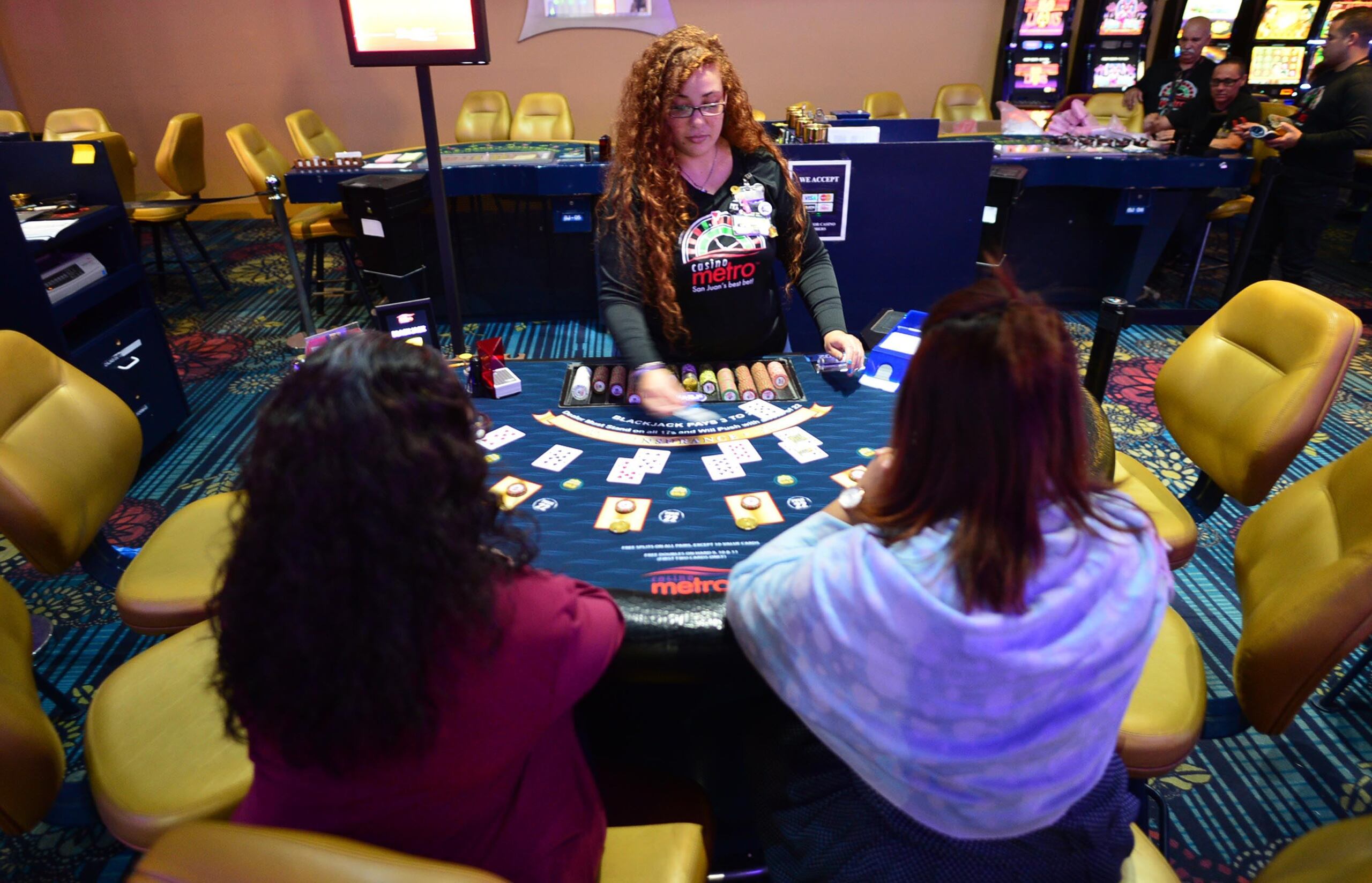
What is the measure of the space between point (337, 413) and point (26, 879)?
174cm

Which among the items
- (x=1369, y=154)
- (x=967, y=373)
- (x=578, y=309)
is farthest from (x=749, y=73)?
(x=967, y=373)

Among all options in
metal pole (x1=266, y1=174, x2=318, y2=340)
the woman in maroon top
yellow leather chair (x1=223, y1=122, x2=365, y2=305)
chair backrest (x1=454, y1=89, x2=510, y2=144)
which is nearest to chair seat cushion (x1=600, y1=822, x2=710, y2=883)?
the woman in maroon top

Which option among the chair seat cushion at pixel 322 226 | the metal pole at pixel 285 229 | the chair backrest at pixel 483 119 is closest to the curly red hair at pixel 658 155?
the metal pole at pixel 285 229

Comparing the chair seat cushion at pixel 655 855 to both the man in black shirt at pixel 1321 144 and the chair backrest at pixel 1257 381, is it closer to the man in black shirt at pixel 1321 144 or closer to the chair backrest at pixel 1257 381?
the chair backrest at pixel 1257 381

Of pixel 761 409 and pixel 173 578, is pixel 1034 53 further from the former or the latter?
pixel 173 578

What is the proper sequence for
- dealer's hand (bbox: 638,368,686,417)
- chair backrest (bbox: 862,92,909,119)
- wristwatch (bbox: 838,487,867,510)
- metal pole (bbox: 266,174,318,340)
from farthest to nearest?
chair backrest (bbox: 862,92,909,119), metal pole (bbox: 266,174,318,340), dealer's hand (bbox: 638,368,686,417), wristwatch (bbox: 838,487,867,510)

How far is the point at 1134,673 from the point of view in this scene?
850 mm

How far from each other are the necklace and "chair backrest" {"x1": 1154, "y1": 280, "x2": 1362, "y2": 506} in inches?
49.5

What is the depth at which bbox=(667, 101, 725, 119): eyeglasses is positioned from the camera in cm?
182

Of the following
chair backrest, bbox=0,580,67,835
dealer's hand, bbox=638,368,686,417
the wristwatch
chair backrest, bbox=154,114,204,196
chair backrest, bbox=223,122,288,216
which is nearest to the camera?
chair backrest, bbox=0,580,67,835

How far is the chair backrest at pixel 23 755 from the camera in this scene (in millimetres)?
1002

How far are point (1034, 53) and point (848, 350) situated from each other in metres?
6.34

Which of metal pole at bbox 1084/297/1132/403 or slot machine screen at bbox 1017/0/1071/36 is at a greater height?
slot machine screen at bbox 1017/0/1071/36

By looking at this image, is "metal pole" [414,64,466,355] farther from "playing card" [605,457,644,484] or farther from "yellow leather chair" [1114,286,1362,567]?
"yellow leather chair" [1114,286,1362,567]
